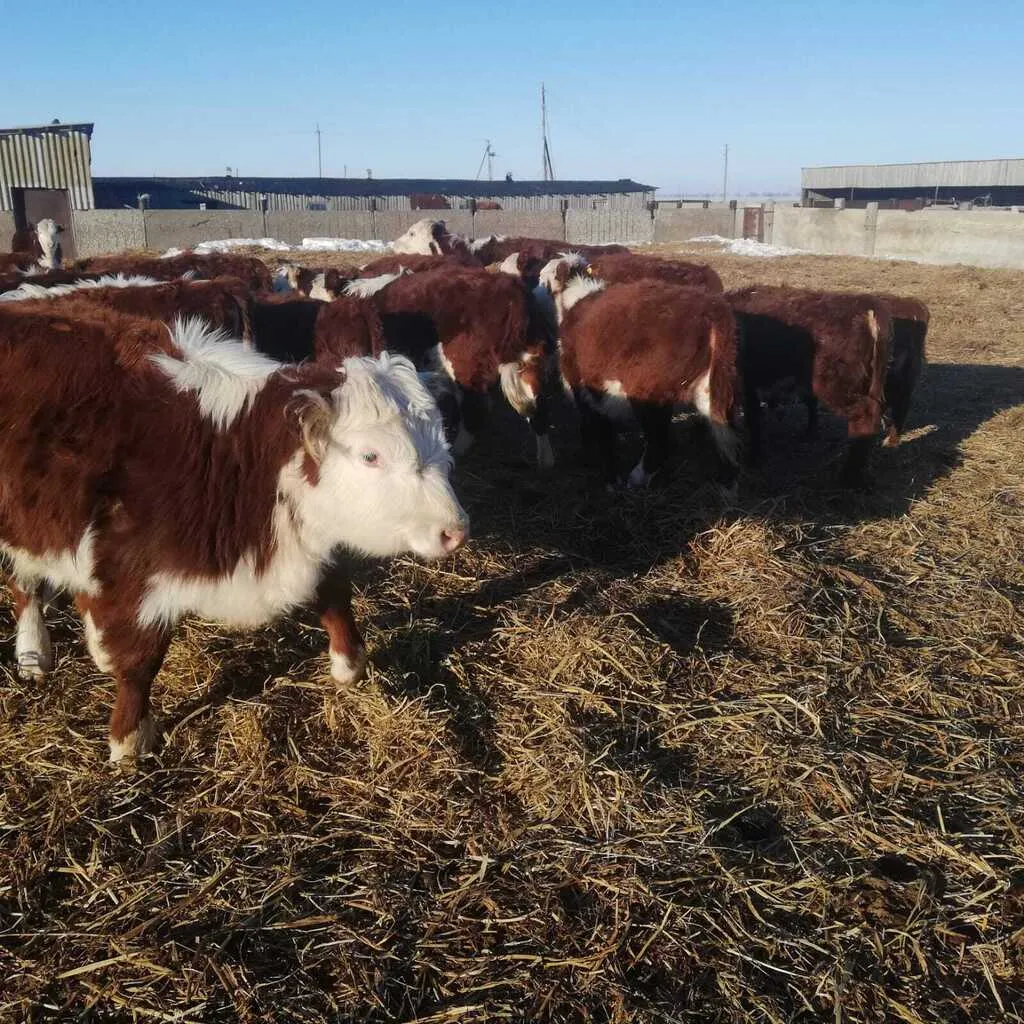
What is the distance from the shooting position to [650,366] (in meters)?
6.72

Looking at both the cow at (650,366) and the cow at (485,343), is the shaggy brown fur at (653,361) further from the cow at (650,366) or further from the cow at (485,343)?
the cow at (485,343)

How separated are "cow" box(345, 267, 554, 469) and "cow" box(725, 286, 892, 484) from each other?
70.7 inches

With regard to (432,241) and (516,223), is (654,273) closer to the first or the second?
(432,241)

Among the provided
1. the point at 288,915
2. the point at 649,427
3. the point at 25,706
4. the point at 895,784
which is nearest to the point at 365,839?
the point at 288,915

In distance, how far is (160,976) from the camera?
2.60 meters

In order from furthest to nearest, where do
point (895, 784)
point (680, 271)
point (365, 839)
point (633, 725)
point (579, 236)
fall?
point (579, 236) < point (680, 271) < point (633, 725) < point (895, 784) < point (365, 839)

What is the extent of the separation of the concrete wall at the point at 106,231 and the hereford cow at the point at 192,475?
26.1 metres

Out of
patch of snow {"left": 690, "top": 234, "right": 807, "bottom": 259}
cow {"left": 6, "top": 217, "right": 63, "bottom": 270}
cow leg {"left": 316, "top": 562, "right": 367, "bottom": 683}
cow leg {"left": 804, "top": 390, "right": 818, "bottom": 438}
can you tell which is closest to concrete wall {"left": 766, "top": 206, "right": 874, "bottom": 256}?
patch of snow {"left": 690, "top": 234, "right": 807, "bottom": 259}

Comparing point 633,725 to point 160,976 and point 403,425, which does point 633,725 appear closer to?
point 403,425

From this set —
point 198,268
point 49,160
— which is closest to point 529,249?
point 198,268

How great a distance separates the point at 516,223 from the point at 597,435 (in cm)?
2698

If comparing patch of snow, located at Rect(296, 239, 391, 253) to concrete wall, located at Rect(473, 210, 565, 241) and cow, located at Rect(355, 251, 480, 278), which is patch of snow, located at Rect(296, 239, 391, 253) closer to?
concrete wall, located at Rect(473, 210, 565, 241)

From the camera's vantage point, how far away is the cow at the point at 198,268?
32.8ft

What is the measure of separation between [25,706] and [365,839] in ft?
6.24
